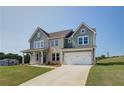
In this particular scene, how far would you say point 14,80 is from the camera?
12.1 meters

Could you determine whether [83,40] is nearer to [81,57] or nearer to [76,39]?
[76,39]

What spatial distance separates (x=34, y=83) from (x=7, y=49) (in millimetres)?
8185

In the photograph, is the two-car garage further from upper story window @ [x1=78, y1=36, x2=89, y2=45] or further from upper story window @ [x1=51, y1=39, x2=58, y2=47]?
upper story window @ [x1=51, y1=39, x2=58, y2=47]

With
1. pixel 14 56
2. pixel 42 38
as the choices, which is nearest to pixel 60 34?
pixel 42 38

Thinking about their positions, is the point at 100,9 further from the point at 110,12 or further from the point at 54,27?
the point at 54,27

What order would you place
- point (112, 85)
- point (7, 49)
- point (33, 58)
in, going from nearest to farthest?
point (112, 85) < point (7, 49) < point (33, 58)

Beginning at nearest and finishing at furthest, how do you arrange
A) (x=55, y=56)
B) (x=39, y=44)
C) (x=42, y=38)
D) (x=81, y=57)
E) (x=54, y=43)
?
(x=81, y=57) < (x=55, y=56) < (x=54, y=43) < (x=42, y=38) < (x=39, y=44)

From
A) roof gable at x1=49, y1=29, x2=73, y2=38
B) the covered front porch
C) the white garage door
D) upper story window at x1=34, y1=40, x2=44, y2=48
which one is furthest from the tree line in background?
the white garage door

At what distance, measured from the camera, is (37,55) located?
23.9 meters

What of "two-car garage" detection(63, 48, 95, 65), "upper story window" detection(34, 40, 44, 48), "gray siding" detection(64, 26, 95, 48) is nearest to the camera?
"two-car garage" detection(63, 48, 95, 65)

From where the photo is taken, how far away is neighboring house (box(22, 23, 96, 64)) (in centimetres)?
1950

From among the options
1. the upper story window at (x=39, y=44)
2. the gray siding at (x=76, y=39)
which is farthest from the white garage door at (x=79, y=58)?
the upper story window at (x=39, y=44)

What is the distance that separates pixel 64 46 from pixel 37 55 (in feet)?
11.9
